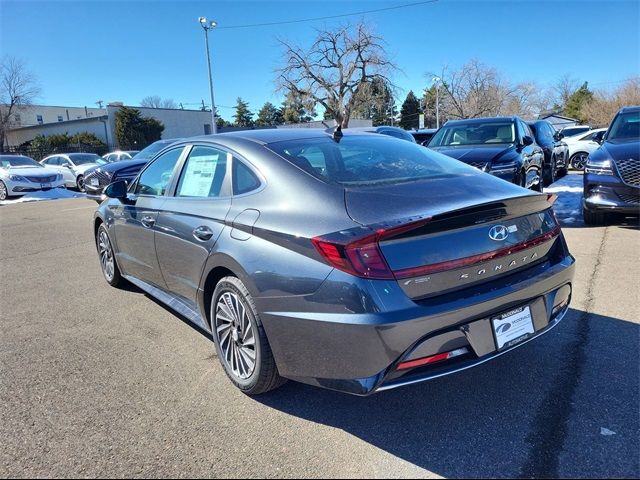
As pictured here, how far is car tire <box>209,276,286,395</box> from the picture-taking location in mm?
2664

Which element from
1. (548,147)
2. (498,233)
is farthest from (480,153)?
(498,233)

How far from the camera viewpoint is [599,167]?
6617 mm

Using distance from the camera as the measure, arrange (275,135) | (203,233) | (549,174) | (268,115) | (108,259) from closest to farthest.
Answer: (203,233) < (275,135) < (108,259) < (549,174) < (268,115)

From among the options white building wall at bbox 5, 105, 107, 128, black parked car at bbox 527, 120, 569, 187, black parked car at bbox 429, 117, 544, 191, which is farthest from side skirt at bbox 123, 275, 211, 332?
white building wall at bbox 5, 105, 107, 128

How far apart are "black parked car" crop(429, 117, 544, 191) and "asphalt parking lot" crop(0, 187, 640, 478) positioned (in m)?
3.61

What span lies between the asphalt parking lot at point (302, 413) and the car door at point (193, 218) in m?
0.62

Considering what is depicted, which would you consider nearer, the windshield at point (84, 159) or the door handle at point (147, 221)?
the door handle at point (147, 221)

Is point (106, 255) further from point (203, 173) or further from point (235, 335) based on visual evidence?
point (235, 335)

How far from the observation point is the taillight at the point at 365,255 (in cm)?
218

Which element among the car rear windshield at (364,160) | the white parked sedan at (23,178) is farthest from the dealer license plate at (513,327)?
the white parked sedan at (23,178)

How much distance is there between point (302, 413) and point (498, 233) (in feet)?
4.94

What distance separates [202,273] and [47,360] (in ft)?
5.00

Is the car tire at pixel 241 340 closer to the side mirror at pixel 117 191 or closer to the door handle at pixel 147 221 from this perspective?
the door handle at pixel 147 221

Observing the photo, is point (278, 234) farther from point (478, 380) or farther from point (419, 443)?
point (478, 380)
